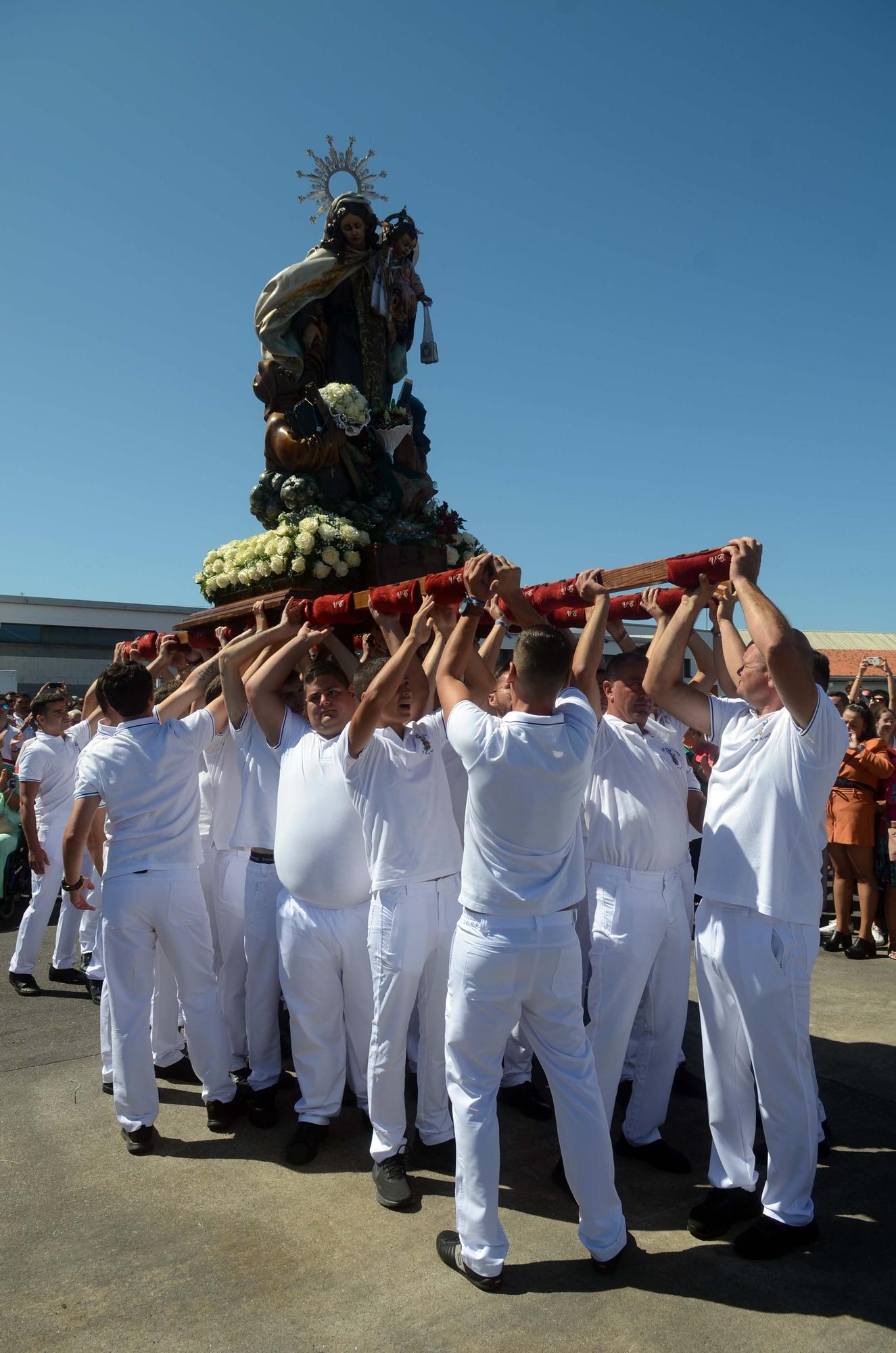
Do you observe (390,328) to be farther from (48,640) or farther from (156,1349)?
(48,640)

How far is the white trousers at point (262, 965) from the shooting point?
5098 mm

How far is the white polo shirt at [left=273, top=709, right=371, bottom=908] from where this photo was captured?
4.46 m

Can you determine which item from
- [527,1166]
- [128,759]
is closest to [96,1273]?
[527,1166]

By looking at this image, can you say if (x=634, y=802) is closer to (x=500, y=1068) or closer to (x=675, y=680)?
(x=675, y=680)

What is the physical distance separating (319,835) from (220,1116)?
5.12 feet

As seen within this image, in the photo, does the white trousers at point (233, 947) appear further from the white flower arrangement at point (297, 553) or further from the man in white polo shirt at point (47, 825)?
the man in white polo shirt at point (47, 825)

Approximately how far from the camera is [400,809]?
414 centimetres

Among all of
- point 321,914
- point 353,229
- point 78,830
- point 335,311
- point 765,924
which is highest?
point 353,229

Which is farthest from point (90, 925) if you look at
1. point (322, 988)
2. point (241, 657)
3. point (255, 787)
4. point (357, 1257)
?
point (357, 1257)

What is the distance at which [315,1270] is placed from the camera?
3398mm

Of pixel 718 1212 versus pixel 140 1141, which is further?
pixel 140 1141

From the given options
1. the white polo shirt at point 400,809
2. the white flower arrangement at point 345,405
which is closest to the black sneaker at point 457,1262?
the white polo shirt at point 400,809

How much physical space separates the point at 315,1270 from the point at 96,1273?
80 cm

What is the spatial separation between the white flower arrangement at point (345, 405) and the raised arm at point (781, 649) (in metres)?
4.83
